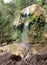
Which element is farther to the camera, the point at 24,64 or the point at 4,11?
the point at 4,11

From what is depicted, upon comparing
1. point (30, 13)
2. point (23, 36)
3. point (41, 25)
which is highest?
point (30, 13)

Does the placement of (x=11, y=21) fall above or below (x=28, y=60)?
below

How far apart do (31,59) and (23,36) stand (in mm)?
10439

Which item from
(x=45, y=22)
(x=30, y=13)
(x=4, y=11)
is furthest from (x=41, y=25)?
(x=4, y=11)

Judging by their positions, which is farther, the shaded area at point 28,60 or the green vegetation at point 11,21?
the green vegetation at point 11,21

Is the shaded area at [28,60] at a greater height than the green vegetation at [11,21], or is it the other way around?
the shaded area at [28,60]


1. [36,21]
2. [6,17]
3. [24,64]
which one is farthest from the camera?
[6,17]

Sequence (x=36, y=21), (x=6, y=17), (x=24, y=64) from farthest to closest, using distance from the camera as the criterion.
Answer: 1. (x=6, y=17)
2. (x=36, y=21)
3. (x=24, y=64)

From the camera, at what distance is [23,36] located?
13.1 metres

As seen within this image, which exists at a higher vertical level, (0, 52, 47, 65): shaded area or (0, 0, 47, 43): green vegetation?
(0, 52, 47, 65): shaded area

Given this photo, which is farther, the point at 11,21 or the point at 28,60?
the point at 11,21

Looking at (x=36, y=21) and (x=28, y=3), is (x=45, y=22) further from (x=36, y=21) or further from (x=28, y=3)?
(x=28, y=3)

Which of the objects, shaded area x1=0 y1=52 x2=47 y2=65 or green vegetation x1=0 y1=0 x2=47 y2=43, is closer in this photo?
shaded area x1=0 y1=52 x2=47 y2=65

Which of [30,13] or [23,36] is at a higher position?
[30,13]
